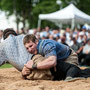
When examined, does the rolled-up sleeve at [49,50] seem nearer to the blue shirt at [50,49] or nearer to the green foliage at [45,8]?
the blue shirt at [50,49]

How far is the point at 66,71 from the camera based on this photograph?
611 cm

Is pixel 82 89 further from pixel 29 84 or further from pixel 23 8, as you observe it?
pixel 23 8

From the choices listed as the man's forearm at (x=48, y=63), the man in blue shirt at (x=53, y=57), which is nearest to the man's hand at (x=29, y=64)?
the man in blue shirt at (x=53, y=57)

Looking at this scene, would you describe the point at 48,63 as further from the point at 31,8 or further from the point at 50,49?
the point at 31,8

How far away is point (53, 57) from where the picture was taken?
570 cm

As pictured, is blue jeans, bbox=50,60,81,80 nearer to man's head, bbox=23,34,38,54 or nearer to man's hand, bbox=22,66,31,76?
man's hand, bbox=22,66,31,76

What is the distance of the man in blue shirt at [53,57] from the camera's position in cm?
575

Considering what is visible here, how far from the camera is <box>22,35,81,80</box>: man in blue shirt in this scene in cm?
575

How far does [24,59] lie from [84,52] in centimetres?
739

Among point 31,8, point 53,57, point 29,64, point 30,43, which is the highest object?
point 30,43

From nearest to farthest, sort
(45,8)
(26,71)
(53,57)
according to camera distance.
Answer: (53,57), (26,71), (45,8)

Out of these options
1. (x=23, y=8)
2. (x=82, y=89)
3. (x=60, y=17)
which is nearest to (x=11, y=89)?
(x=82, y=89)

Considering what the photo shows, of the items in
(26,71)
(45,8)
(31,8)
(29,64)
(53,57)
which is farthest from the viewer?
(31,8)

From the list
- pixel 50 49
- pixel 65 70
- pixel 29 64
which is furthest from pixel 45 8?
pixel 50 49
